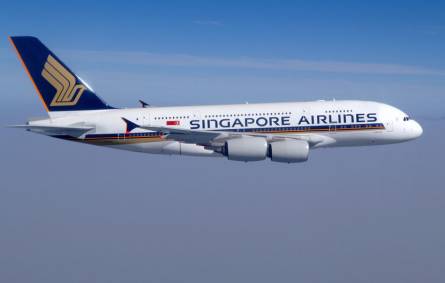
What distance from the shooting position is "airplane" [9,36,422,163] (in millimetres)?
40969

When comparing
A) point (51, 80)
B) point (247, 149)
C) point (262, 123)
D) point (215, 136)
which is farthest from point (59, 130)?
point (262, 123)

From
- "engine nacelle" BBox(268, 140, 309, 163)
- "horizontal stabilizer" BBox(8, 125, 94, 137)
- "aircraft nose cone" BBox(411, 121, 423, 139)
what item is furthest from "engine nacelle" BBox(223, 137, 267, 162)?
"aircraft nose cone" BBox(411, 121, 423, 139)

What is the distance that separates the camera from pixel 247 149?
125 feet

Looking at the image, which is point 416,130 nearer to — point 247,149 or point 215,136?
point 247,149

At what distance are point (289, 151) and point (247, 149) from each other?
136 inches

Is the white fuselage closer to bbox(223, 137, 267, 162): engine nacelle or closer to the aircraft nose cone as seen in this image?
the aircraft nose cone

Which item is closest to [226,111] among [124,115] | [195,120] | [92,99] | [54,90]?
[195,120]

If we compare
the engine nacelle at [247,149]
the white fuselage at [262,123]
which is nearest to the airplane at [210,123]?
the white fuselage at [262,123]

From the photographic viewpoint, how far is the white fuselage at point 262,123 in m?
41.1

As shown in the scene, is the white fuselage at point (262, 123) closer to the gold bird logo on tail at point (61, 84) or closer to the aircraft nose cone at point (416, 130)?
the aircraft nose cone at point (416, 130)

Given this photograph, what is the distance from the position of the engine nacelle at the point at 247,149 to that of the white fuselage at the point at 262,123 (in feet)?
6.12

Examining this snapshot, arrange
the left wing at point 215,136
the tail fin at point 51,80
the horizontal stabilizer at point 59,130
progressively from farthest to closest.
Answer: the tail fin at point 51,80 → the horizontal stabilizer at point 59,130 → the left wing at point 215,136

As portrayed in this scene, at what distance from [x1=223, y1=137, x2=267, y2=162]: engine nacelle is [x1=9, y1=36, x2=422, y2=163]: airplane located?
46 cm

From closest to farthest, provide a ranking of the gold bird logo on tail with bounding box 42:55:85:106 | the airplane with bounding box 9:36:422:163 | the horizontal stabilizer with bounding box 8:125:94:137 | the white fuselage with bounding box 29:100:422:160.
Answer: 1. the airplane with bounding box 9:36:422:163
2. the white fuselage with bounding box 29:100:422:160
3. the horizontal stabilizer with bounding box 8:125:94:137
4. the gold bird logo on tail with bounding box 42:55:85:106
